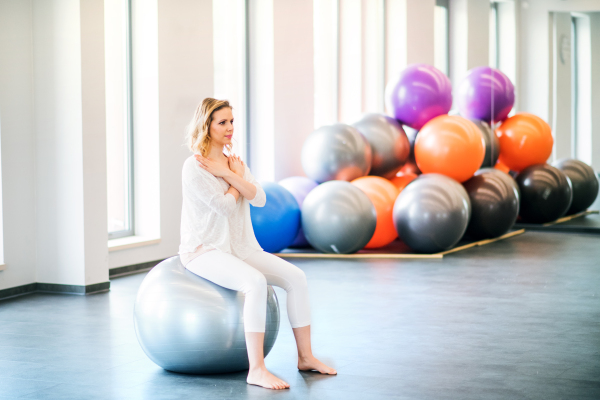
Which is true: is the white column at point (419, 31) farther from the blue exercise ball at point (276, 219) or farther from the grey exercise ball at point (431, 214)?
the blue exercise ball at point (276, 219)

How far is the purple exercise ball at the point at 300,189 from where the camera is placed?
694 centimetres

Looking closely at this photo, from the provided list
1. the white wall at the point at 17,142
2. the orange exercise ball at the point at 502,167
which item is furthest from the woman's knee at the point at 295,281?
the orange exercise ball at the point at 502,167

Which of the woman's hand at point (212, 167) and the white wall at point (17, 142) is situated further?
the white wall at point (17, 142)

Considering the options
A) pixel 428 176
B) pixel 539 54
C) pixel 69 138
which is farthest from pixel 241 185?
pixel 539 54

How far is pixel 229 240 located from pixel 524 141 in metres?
5.13

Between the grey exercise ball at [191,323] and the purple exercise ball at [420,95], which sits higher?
the purple exercise ball at [420,95]

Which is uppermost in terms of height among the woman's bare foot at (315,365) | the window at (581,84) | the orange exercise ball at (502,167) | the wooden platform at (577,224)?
the window at (581,84)

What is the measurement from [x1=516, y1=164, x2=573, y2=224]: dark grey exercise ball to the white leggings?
4673 millimetres

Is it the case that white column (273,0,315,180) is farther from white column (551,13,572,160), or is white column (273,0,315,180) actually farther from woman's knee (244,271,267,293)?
woman's knee (244,271,267,293)

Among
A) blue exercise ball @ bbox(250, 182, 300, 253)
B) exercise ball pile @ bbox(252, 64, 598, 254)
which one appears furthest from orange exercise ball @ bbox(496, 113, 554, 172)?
blue exercise ball @ bbox(250, 182, 300, 253)

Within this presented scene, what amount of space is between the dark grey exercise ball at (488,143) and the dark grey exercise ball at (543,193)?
352 millimetres

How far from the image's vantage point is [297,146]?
8109 mm

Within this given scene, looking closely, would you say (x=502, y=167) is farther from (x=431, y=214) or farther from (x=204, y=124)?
(x=204, y=124)

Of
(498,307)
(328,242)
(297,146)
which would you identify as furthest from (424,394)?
(297,146)
